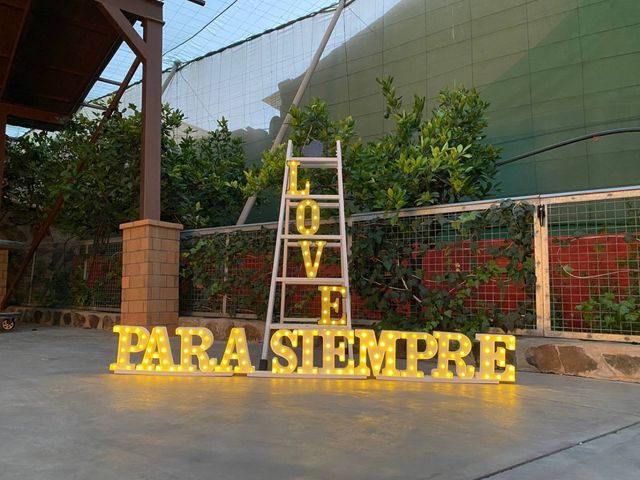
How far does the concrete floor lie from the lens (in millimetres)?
1966

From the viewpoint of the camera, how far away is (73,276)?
930 centimetres

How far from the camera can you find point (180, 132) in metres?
11.8

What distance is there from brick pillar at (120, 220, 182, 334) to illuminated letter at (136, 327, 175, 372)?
2.43m

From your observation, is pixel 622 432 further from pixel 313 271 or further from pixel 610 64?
pixel 610 64

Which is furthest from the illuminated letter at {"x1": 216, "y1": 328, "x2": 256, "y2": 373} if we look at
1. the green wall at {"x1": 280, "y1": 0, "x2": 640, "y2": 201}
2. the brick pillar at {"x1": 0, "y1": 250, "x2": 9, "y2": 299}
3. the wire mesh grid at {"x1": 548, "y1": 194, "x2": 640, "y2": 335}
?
the brick pillar at {"x1": 0, "y1": 250, "x2": 9, "y2": 299}

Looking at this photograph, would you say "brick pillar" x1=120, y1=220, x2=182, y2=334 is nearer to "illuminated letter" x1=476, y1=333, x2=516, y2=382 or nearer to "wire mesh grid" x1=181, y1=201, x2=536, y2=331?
"wire mesh grid" x1=181, y1=201, x2=536, y2=331

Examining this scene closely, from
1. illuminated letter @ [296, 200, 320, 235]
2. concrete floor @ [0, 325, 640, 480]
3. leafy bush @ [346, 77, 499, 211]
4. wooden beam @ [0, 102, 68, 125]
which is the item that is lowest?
concrete floor @ [0, 325, 640, 480]

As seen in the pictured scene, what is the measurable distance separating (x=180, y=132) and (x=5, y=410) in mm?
9654

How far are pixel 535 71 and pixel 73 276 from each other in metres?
8.20

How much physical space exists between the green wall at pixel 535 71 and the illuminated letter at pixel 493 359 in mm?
3325

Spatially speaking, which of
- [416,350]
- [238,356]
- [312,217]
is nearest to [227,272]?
[312,217]

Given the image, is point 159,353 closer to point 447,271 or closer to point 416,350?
point 416,350

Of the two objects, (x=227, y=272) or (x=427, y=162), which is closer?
(x=427, y=162)

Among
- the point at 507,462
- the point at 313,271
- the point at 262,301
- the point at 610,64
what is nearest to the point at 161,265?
the point at 262,301
